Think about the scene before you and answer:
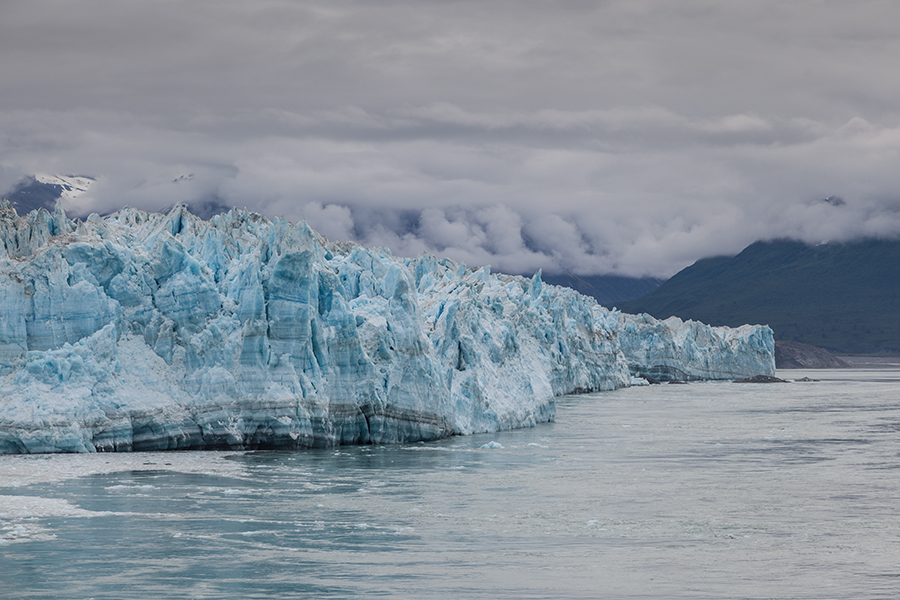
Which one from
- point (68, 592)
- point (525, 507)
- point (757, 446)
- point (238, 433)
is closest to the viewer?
point (68, 592)

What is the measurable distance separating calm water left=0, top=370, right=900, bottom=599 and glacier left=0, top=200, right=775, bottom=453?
51.7 inches

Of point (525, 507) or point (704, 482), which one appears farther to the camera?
point (704, 482)

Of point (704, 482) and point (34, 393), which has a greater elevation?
point (34, 393)

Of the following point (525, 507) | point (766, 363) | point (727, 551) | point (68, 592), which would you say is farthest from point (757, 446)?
point (766, 363)

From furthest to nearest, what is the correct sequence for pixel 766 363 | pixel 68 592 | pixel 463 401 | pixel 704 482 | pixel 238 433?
pixel 766 363, pixel 463 401, pixel 238 433, pixel 704 482, pixel 68 592

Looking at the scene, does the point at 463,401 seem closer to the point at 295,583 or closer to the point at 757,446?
the point at 757,446

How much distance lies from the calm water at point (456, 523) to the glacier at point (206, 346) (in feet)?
4.31

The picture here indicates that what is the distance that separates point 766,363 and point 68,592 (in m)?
→ 99.9

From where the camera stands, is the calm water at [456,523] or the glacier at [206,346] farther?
the glacier at [206,346]

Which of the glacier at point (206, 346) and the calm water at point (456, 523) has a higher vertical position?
the glacier at point (206, 346)

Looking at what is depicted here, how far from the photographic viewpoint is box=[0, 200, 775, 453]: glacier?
97.9 ft

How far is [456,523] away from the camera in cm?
2106

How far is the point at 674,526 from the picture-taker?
21.0 metres

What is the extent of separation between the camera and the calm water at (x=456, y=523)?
16.0 meters
